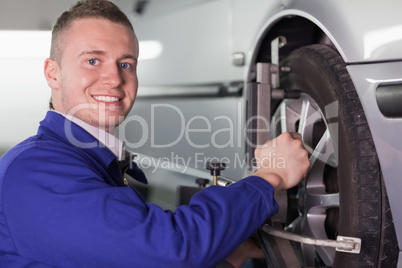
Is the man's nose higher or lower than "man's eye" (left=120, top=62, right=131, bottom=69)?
lower

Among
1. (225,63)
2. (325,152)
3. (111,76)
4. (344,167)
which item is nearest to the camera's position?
(344,167)

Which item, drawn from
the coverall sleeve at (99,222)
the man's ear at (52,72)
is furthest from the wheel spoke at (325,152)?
the man's ear at (52,72)

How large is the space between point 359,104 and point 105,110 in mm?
615

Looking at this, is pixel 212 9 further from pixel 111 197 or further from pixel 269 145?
pixel 111 197

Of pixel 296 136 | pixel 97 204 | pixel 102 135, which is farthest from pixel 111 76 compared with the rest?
pixel 296 136

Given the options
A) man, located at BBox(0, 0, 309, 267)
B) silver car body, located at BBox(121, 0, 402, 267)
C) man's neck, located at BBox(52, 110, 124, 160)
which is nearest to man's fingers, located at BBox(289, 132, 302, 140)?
man, located at BBox(0, 0, 309, 267)

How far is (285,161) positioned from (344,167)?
14 centimetres

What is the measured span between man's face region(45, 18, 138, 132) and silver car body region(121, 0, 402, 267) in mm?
485

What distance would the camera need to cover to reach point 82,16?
121cm

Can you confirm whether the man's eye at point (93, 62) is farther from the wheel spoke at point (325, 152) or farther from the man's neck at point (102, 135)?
the wheel spoke at point (325, 152)

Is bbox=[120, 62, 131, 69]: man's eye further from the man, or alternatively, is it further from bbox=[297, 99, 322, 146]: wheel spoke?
bbox=[297, 99, 322, 146]: wheel spoke

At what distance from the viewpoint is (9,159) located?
98cm

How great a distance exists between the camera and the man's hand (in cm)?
110

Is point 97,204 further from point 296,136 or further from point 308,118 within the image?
point 308,118
